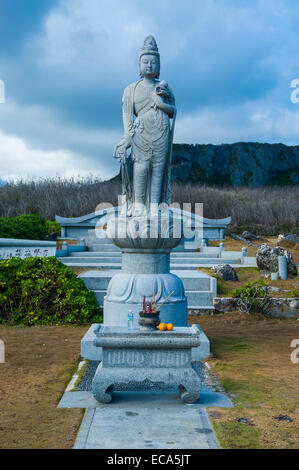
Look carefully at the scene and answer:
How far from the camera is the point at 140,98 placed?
22.0 feet

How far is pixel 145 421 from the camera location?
3852 mm

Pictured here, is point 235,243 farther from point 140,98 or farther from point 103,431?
point 103,431

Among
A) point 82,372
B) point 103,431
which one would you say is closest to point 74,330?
point 82,372

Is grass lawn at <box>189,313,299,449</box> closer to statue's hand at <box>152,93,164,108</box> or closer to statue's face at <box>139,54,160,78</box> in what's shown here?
statue's hand at <box>152,93,164,108</box>

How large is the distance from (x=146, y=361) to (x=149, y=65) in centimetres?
427

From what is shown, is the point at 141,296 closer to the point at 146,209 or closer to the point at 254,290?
the point at 146,209

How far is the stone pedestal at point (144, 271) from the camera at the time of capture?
6168mm

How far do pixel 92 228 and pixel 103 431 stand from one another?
52.8ft

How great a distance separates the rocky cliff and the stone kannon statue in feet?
159

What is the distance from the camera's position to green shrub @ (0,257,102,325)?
8.44 metres

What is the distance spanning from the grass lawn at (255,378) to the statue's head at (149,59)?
13.3 feet

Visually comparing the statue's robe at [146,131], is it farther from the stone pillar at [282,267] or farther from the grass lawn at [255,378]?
the stone pillar at [282,267]

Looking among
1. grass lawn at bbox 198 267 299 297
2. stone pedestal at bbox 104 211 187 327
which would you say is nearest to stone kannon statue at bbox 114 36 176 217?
stone pedestal at bbox 104 211 187 327

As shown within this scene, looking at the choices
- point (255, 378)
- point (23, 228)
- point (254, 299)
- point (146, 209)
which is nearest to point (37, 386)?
point (255, 378)
